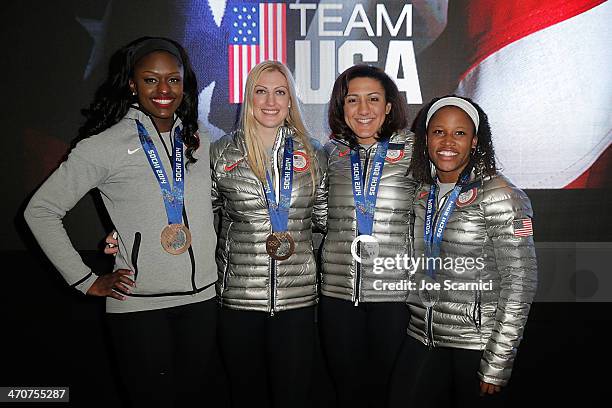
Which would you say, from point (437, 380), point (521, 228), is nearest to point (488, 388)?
point (437, 380)

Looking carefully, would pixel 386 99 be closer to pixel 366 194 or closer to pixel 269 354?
pixel 366 194

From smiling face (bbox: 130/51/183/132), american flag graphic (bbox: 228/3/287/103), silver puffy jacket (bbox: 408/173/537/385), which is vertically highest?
american flag graphic (bbox: 228/3/287/103)

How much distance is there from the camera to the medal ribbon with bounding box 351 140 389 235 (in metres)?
2.41

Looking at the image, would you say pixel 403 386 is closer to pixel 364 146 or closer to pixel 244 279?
pixel 244 279

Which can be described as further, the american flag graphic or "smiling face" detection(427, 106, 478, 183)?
the american flag graphic

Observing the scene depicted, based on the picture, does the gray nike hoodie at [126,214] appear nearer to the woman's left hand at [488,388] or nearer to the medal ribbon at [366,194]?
the medal ribbon at [366,194]

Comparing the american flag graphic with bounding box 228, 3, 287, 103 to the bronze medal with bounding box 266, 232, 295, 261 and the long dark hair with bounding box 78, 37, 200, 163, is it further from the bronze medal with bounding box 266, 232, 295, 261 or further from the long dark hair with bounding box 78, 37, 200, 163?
the bronze medal with bounding box 266, 232, 295, 261

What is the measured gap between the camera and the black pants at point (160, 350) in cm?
202

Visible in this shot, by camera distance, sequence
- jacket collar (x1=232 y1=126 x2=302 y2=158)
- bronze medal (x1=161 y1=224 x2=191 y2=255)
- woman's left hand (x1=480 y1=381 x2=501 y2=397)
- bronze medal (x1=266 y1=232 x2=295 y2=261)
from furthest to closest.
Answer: jacket collar (x1=232 y1=126 x2=302 y2=158)
bronze medal (x1=266 y1=232 x2=295 y2=261)
bronze medal (x1=161 y1=224 x2=191 y2=255)
woman's left hand (x1=480 y1=381 x2=501 y2=397)

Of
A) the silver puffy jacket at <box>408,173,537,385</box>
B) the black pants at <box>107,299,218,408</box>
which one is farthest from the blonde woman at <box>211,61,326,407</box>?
the silver puffy jacket at <box>408,173,537,385</box>

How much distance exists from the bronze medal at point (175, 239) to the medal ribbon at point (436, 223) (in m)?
0.91

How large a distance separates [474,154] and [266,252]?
920mm

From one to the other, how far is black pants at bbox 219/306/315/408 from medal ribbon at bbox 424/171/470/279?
0.60 metres

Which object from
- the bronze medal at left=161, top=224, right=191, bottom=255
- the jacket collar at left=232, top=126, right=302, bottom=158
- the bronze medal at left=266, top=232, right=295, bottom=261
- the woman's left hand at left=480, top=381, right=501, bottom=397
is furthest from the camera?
the jacket collar at left=232, top=126, right=302, bottom=158
